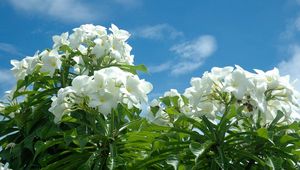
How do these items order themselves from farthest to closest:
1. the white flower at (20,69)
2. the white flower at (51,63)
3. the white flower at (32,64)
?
the white flower at (20,69) < the white flower at (32,64) < the white flower at (51,63)

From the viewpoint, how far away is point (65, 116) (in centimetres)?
378

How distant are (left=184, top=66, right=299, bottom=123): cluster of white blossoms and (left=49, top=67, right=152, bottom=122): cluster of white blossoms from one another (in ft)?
1.35

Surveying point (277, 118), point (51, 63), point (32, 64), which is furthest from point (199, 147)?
point (32, 64)

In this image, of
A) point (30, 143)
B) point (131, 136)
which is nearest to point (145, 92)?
point (131, 136)

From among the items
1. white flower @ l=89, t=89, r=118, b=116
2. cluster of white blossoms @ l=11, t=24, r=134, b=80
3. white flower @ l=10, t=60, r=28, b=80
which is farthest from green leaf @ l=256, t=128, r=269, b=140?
white flower @ l=10, t=60, r=28, b=80

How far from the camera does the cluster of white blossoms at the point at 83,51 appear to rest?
13.8ft

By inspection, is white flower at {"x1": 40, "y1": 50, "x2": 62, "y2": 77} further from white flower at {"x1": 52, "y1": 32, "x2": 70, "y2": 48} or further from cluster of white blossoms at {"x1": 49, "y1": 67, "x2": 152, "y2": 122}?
cluster of white blossoms at {"x1": 49, "y1": 67, "x2": 152, "y2": 122}

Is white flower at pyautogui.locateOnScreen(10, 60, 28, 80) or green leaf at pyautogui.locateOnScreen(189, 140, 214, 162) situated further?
white flower at pyautogui.locateOnScreen(10, 60, 28, 80)

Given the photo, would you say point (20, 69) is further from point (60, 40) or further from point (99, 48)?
point (99, 48)

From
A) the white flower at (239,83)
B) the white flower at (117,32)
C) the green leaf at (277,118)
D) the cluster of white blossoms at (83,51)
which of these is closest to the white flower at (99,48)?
the cluster of white blossoms at (83,51)

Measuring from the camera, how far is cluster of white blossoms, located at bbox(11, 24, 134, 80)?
4195 millimetres

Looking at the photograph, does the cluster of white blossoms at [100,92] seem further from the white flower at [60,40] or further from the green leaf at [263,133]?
the white flower at [60,40]

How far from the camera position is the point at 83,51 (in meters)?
4.34

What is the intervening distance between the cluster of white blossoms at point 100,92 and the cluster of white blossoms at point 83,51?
0.81 meters
